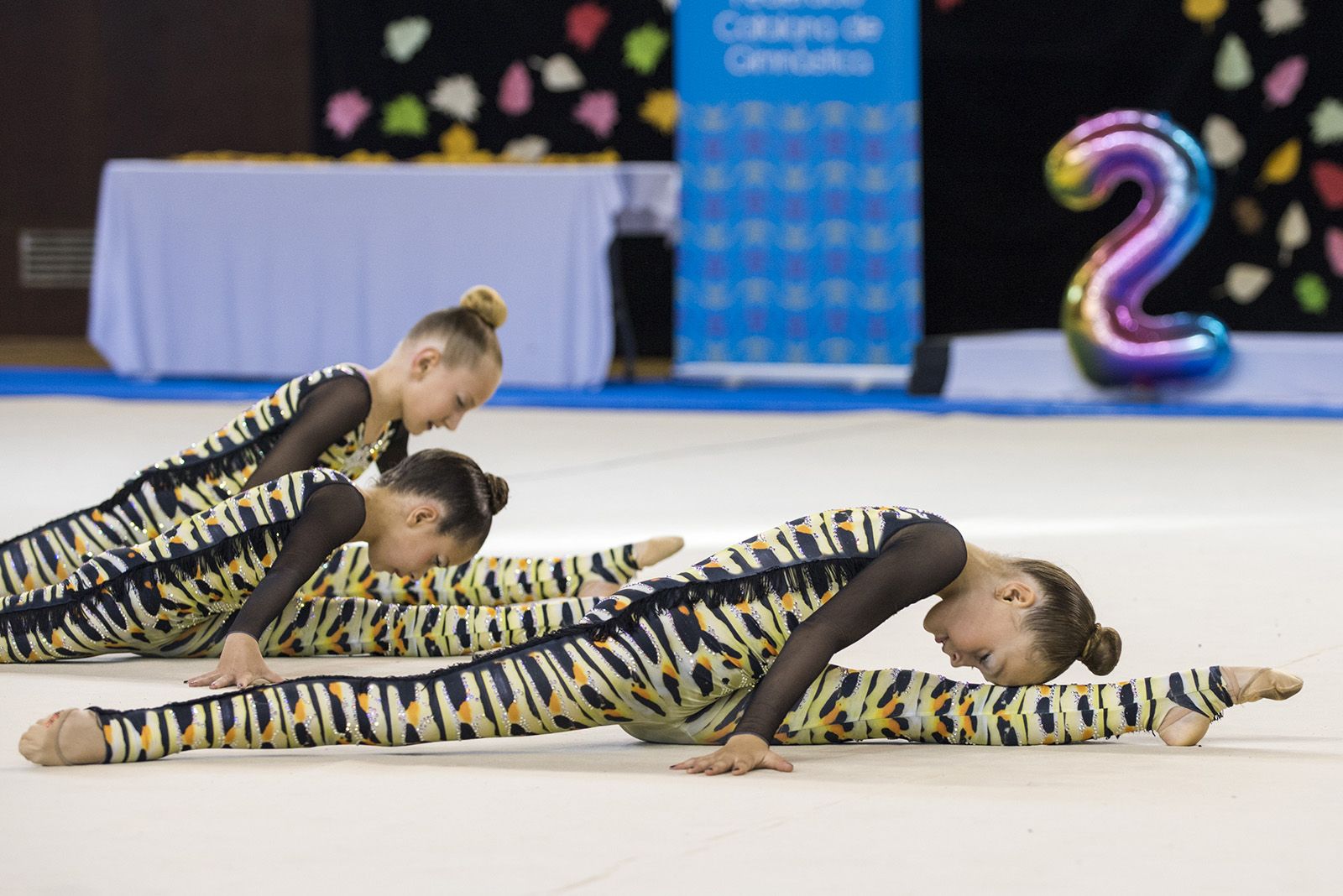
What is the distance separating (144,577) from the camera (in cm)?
290

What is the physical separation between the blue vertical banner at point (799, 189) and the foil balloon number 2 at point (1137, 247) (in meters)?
0.69

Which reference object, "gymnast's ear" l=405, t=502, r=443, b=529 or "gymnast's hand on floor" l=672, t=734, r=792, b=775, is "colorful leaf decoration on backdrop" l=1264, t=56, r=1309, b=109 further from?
"gymnast's hand on floor" l=672, t=734, r=792, b=775

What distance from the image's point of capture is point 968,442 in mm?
6203

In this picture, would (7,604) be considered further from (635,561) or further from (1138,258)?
(1138,258)

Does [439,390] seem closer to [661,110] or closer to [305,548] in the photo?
[305,548]

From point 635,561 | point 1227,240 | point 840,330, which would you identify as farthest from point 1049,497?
point 1227,240

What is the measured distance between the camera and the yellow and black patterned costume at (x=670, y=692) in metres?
2.40

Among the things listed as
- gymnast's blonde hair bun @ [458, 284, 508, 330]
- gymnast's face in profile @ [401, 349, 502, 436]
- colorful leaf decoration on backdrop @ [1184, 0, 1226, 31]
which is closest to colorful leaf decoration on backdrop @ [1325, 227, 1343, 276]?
colorful leaf decoration on backdrop @ [1184, 0, 1226, 31]

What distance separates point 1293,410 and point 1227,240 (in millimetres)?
1236

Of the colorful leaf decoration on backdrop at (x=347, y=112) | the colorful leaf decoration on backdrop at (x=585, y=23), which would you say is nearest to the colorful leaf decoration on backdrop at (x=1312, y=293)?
the colorful leaf decoration on backdrop at (x=585, y=23)

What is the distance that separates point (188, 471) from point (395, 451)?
0.33 m

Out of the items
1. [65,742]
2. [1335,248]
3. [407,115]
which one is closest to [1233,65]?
[1335,248]

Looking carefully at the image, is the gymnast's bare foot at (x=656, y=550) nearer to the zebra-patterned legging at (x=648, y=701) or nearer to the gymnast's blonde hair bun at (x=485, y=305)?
the gymnast's blonde hair bun at (x=485, y=305)

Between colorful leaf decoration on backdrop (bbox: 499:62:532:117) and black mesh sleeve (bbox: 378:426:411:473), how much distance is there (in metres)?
5.85
